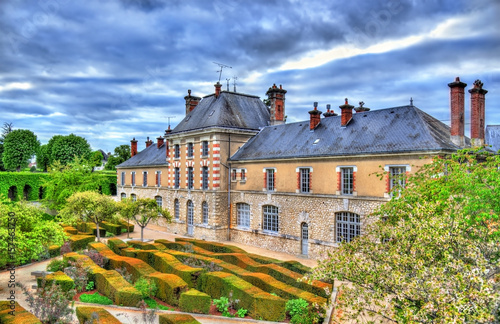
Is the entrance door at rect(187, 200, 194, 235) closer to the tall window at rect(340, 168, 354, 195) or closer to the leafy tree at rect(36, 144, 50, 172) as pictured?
the tall window at rect(340, 168, 354, 195)

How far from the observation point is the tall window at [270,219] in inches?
1081

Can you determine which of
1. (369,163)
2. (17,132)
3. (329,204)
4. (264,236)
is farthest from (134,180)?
(17,132)

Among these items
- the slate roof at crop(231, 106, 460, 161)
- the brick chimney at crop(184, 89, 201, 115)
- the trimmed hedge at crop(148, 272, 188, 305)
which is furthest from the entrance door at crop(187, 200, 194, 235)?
the trimmed hedge at crop(148, 272, 188, 305)

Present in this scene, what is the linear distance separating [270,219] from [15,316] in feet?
59.9

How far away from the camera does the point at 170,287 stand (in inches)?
619

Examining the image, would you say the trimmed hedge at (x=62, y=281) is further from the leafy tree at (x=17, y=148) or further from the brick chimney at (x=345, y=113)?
the leafy tree at (x=17, y=148)

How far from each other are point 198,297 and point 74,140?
63.5m

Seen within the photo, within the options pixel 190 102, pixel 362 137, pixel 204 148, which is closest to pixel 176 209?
pixel 204 148

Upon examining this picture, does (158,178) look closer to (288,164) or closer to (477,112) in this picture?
(288,164)

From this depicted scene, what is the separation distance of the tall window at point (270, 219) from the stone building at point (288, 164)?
0.10m

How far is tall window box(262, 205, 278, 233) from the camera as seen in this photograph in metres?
27.5

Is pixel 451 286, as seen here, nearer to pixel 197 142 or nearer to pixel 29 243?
pixel 29 243

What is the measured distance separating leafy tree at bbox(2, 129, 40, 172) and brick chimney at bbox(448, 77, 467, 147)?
6907cm

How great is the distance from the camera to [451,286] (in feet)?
25.3
